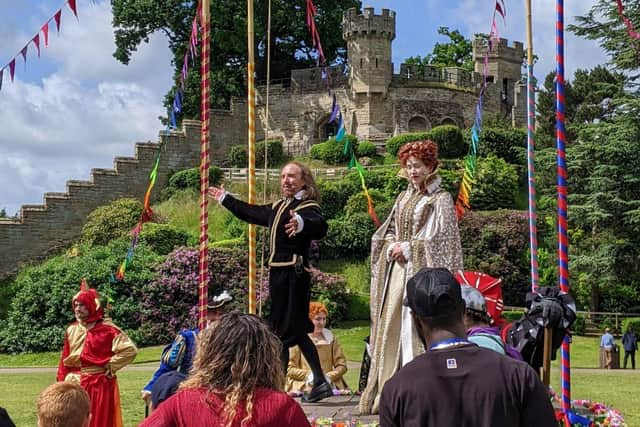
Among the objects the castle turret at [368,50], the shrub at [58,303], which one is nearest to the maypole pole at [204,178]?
the shrub at [58,303]

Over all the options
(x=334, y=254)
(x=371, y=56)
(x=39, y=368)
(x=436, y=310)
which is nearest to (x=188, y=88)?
(x=371, y=56)

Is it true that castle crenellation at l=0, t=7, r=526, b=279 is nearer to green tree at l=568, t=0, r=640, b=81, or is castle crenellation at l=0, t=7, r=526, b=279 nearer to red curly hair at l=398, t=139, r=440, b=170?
green tree at l=568, t=0, r=640, b=81

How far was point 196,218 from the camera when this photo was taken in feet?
134

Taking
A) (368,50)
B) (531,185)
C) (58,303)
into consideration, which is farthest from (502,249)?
(531,185)

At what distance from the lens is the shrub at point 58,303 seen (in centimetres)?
2798

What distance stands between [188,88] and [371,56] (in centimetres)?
1040

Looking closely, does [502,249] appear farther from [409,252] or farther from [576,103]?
[409,252]

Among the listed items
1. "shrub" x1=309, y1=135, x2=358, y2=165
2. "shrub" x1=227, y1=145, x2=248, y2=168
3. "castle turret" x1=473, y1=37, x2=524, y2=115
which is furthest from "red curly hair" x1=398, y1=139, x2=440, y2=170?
"castle turret" x1=473, y1=37, x2=524, y2=115

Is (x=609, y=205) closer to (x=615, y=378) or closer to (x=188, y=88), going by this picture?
(x=615, y=378)

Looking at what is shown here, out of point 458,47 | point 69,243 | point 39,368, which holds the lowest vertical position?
point 39,368

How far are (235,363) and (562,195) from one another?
4.40 metres

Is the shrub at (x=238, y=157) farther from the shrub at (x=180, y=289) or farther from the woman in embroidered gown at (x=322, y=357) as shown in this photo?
the woman in embroidered gown at (x=322, y=357)

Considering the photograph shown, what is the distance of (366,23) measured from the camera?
55.0 meters

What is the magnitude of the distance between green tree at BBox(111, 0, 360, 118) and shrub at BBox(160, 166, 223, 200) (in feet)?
22.5
